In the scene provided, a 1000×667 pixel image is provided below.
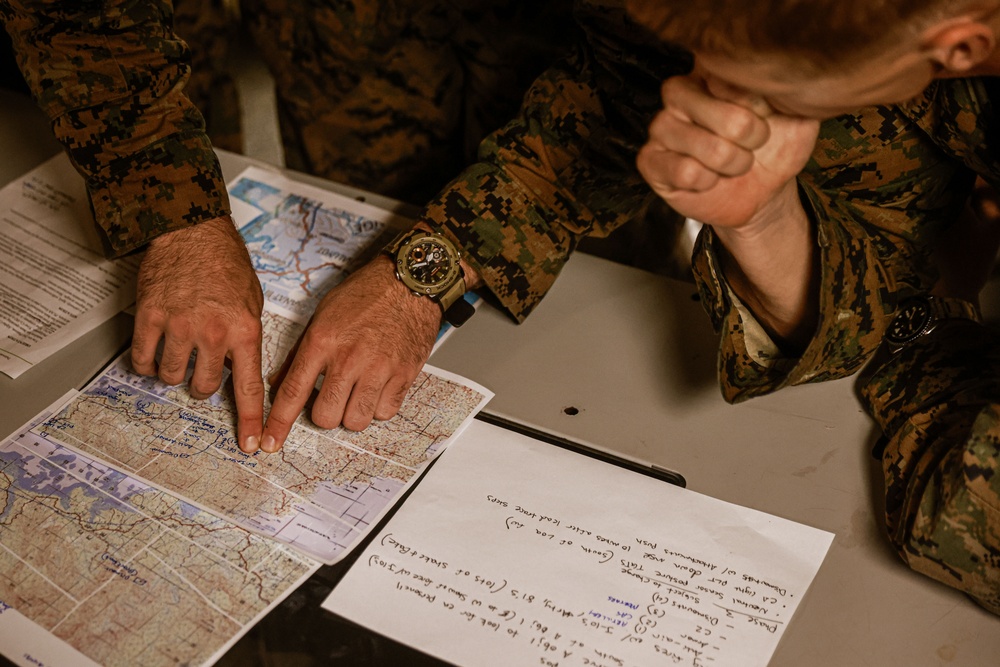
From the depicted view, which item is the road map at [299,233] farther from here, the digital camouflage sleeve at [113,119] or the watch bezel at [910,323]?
the watch bezel at [910,323]

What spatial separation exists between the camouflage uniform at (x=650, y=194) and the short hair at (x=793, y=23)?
0.34 m

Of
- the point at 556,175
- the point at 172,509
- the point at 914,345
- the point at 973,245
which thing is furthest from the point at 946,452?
the point at 172,509

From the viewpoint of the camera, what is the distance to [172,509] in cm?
79

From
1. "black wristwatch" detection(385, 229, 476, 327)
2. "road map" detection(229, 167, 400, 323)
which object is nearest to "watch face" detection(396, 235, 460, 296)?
"black wristwatch" detection(385, 229, 476, 327)

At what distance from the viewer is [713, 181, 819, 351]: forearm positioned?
76 cm

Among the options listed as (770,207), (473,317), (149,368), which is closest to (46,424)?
(149,368)

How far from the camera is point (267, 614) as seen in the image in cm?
71

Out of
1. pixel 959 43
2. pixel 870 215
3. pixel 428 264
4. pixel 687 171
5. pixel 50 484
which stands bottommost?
pixel 50 484

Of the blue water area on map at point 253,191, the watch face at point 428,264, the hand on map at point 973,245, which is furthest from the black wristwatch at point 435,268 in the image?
the hand on map at point 973,245

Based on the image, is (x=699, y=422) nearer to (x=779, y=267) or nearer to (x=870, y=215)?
(x=779, y=267)

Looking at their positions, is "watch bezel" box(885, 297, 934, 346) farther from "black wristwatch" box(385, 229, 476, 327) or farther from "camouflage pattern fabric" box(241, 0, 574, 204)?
"camouflage pattern fabric" box(241, 0, 574, 204)

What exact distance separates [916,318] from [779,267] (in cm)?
19

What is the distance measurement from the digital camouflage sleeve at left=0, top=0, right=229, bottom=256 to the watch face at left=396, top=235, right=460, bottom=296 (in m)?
0.24

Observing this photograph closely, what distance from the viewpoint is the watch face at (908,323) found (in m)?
0.88
